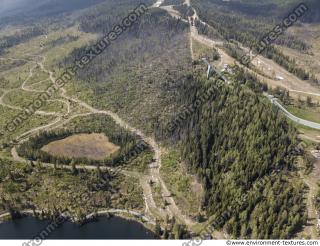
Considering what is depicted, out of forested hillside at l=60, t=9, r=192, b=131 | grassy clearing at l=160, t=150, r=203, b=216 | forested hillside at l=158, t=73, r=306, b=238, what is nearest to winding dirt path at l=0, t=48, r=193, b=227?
grassy clearing at l=160, t=150, r=203, b=216

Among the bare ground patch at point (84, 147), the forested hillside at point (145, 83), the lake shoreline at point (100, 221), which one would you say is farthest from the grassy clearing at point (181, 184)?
the forested hillside at point (145, 83)

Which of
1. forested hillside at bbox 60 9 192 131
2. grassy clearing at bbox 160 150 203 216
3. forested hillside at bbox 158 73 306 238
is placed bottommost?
grassy clearing at bbox 160 150 203 216

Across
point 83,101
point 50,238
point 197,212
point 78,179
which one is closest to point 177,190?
point 197,212

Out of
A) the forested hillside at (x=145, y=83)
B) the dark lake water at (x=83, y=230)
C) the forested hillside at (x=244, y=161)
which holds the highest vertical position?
the forested hillside at (x=145, y=83)

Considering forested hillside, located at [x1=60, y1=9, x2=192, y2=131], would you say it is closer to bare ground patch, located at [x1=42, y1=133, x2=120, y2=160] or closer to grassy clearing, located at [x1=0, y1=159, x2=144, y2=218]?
bare ground patch, located at [x1=42, y1=133, x2=120, y2=160]

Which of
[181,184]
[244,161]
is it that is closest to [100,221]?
[181,184]

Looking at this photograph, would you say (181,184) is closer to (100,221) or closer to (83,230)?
(100,221)

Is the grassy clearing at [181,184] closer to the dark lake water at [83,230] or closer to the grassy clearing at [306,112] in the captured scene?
the dark lake water at [83,230]
